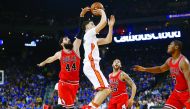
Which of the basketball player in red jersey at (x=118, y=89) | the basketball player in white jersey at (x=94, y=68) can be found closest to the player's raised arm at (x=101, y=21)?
the basketball player in white jersey at (x=94, y=68)

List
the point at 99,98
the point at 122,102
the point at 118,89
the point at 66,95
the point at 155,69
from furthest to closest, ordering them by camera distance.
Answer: the point at 118,89 < the point at 122,102 < the point at 66,95 < the point at 155,69 < the point at 99,98

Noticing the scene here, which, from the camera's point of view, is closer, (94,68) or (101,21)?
(94,68)

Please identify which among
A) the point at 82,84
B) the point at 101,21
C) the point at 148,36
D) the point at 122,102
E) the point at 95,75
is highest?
the point at 148,36

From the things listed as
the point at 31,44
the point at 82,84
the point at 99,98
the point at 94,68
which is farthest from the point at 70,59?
the point at 31,44

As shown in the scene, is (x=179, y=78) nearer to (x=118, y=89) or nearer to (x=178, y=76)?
(x=178, y=76)

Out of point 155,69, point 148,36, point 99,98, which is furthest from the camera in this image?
point 148,36

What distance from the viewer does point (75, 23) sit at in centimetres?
3503

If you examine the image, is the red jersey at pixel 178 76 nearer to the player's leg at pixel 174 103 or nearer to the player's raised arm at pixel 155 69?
the player's leg at pixel 174 103

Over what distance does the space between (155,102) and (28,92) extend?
974cm

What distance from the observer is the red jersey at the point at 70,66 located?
837 centimetres

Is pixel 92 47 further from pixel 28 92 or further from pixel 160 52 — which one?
pixel 160 52

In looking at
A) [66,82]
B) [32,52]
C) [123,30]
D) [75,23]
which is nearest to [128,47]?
[123,30]

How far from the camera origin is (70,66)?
837 centimetres

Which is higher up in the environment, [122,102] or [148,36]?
[148,36]
